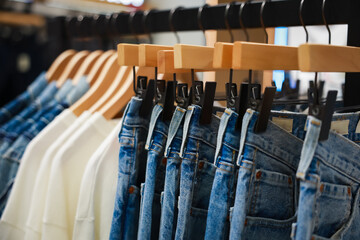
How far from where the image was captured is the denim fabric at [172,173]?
73 centimetres

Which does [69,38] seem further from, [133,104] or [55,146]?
[133,104]

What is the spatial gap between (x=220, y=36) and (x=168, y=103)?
477 mm

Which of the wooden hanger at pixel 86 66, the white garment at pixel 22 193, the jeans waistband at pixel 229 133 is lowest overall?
the white garment at pixel 22 193

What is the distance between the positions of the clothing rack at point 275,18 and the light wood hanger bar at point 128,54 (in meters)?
0.26

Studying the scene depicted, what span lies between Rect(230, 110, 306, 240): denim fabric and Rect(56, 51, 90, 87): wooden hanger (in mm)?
968

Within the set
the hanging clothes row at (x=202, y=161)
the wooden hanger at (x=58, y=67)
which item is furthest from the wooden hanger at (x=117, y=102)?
the wooden hanger at (x=58, y=67)

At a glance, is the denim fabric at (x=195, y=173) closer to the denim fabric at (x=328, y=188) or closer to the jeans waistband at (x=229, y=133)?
the jeans waistband at (x=229, y=133)

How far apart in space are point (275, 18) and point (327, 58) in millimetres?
327

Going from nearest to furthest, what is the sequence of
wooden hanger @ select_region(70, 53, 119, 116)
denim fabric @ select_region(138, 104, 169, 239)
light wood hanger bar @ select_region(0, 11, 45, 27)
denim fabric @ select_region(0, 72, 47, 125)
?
denim fabric @ select_region(138, 104, 169, 239), wooden hanger @ select_region(70, 53, 119, 116), denim fabric @ select_region(0, 72, 47, 125), light wood hanger bar @ select_region(0, 11, 45, 27)

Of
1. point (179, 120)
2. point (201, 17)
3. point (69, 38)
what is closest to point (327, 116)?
point (179, 120)

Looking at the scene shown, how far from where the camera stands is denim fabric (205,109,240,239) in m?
0.66

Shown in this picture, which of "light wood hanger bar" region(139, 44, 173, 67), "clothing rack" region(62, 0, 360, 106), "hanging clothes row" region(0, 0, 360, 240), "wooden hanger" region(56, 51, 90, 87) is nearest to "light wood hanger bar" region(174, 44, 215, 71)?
"hanging clothes row" region(0, 0, 360, 240)

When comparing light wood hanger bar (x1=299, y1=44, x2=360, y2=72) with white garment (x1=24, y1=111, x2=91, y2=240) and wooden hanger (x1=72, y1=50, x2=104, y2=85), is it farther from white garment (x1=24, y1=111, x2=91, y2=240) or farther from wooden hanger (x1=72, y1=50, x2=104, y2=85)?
wooden hanger (x1=72, y1=50, x2=104, y2=85)

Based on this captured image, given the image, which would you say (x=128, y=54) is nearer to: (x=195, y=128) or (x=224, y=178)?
(x=195, y=128)
